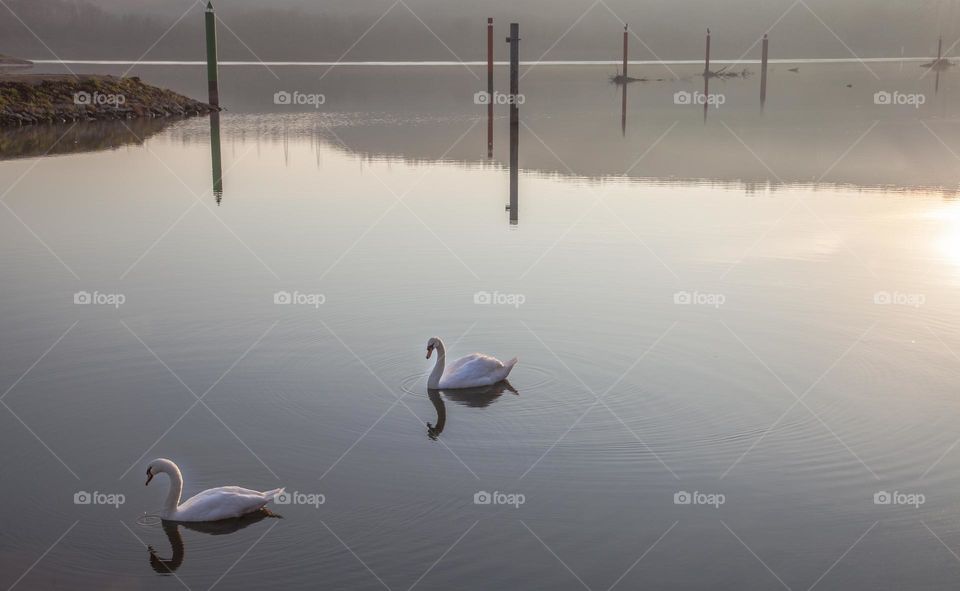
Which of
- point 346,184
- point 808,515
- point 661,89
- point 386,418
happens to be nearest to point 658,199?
point 346,184

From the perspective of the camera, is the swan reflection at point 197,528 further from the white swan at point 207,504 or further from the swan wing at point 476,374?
the swan wing at point 476,374

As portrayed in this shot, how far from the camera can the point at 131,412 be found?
10.4m

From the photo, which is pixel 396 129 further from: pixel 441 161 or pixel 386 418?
pixel 386 418

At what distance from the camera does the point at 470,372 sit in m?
11.1

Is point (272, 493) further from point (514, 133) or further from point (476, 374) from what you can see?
point (514, 133)

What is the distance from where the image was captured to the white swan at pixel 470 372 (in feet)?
36.4

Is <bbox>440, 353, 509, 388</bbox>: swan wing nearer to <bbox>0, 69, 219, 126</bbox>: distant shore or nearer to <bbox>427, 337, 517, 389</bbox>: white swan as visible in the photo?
<bbox>427, 337, 517, 389</bbox>: white swan

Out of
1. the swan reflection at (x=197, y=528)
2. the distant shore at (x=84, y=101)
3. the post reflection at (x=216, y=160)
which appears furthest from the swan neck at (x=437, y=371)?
the distant shore at (x=84, y=101)

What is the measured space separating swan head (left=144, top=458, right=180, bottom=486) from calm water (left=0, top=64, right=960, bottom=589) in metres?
0.24

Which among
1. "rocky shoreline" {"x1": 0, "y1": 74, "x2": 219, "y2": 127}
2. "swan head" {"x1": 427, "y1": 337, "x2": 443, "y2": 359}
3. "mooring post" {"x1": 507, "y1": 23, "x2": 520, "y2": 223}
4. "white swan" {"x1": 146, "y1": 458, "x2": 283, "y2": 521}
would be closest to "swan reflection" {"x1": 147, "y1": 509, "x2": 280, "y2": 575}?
"white swan" {"x1": 146, "y1": 458, "x2": 283, "y2": 521}

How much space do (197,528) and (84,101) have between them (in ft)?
122

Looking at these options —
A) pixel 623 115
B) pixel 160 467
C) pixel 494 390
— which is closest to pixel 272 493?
pixel 160 467

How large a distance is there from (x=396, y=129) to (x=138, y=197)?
15239 mm

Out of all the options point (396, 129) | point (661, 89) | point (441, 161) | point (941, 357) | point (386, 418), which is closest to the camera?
point (386, 418)
